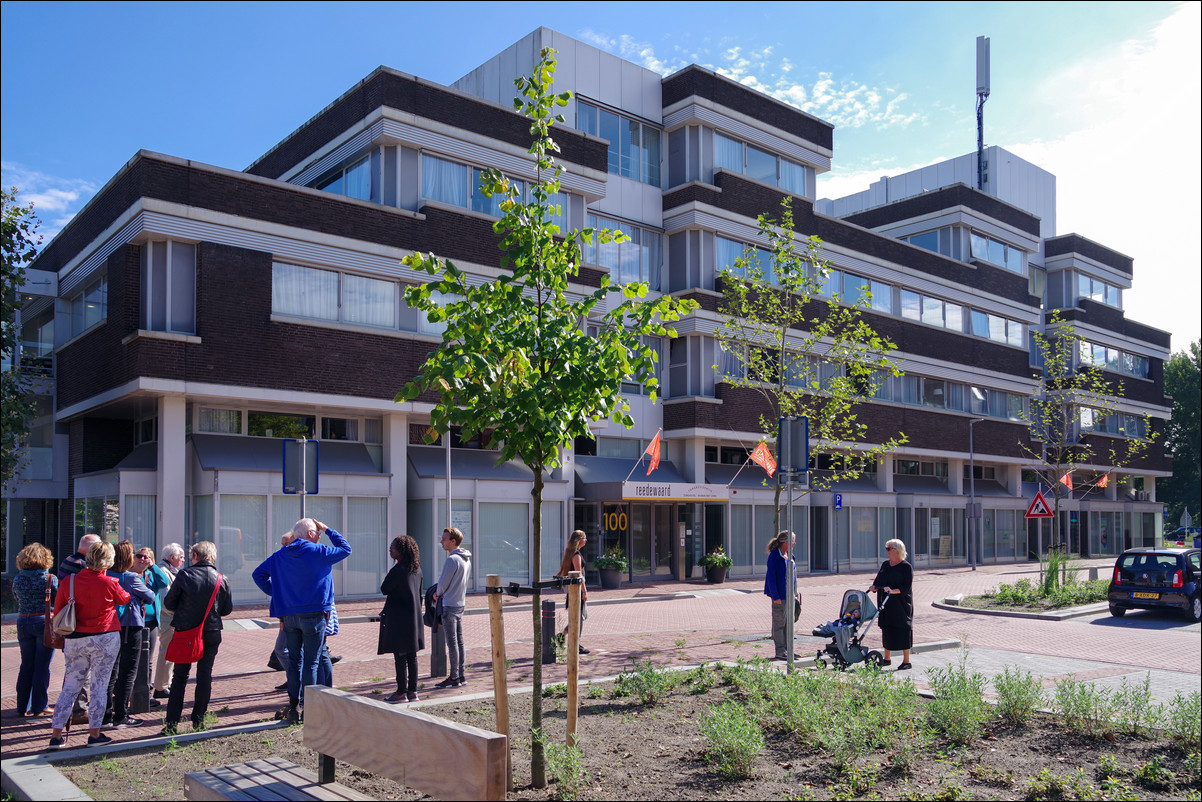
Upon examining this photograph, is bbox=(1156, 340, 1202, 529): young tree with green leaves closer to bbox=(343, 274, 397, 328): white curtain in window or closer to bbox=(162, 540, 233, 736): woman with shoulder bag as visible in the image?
bbox=(343, 274, 397, 328): white curtain in window

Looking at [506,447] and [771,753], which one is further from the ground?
[506,447]

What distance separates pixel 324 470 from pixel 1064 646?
15222 mm

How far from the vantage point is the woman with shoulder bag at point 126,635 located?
842 centimetres

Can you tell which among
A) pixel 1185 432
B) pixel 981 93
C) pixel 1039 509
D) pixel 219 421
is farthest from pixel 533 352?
pixel 1185 432

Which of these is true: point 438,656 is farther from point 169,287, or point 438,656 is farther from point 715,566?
point 715,566

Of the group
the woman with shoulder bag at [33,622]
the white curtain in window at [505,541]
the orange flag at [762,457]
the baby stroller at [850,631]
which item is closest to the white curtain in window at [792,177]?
the orange flag at [762,457]

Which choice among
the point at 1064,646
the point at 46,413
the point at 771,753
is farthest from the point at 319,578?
the point at 46,413

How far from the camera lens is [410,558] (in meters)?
9.81

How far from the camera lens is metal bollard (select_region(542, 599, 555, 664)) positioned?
1227 centimetres

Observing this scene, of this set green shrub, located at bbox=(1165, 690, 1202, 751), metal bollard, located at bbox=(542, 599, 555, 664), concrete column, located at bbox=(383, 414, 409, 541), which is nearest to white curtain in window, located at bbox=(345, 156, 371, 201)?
concrete column, located at bbox=(383, 414, 409, 541)

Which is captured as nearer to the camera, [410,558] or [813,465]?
[410,558]

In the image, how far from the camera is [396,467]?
2328 centimetres

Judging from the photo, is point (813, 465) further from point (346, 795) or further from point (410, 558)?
point (346, 795)

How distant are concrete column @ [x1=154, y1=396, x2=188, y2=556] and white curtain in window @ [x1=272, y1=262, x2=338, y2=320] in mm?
3034
